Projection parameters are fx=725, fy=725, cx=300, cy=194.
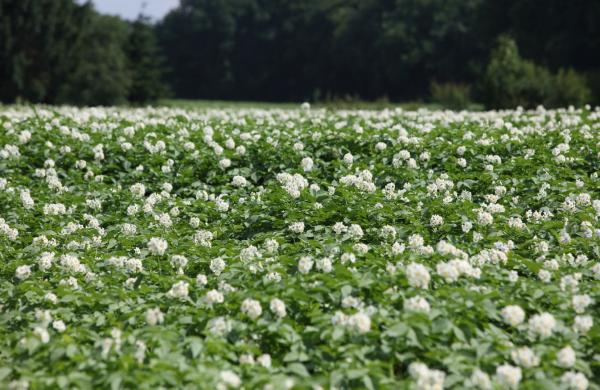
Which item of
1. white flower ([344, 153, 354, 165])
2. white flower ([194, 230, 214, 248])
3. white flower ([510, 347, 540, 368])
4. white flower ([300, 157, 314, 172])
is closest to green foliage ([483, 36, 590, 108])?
white flower ([344, 153, 354, 165])

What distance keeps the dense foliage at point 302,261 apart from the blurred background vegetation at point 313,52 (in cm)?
1496

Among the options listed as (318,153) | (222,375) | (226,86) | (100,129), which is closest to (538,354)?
(222,375)

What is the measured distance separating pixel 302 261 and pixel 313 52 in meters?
69.5

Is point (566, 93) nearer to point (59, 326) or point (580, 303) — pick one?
point (580, 303)

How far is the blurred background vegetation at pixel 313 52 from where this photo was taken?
90.5 feet

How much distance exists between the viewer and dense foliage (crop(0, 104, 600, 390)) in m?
3.72

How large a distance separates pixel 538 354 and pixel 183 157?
6.13 metres

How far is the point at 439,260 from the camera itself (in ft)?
15.7

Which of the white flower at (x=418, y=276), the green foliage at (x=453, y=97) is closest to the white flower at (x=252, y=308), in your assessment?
the white flower at (x=418, y=276)

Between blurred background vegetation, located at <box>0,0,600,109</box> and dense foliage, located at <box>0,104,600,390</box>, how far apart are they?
14962mm

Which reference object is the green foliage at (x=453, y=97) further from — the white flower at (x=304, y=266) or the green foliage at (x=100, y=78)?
the green foliage at (x=100, y=78)

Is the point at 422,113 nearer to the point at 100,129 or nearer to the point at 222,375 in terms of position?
the point at 100,129

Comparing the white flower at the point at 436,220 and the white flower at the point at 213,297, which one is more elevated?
the white flower at the point at 436,220

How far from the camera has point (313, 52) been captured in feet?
238
